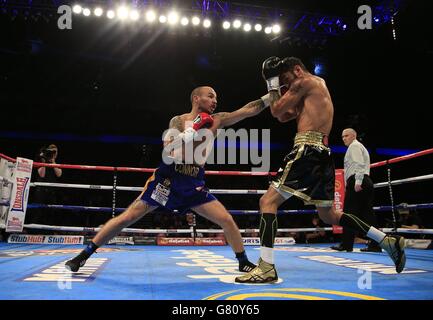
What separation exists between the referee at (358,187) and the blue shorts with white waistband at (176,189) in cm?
204

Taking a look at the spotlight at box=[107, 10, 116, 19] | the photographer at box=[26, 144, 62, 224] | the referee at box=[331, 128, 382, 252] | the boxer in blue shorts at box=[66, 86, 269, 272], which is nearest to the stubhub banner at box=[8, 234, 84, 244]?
the photographer at box=[26, 144, 62, 224]

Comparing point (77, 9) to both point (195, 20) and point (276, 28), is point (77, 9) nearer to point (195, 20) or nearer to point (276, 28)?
point (195, 20)

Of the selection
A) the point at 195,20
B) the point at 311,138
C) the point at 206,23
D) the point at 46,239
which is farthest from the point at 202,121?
the point at 206,23

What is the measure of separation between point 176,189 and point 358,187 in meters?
2.18

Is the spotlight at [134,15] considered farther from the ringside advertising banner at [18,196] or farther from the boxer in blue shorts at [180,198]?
the boxer in blue shorts at [180,198]

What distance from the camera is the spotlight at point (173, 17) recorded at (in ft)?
25.0

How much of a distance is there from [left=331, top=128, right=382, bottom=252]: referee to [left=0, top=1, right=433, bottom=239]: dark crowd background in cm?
505

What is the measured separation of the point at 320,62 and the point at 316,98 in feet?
27.2

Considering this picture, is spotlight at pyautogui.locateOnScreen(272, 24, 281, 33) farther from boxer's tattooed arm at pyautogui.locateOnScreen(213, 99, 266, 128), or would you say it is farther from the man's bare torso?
the man's bare torso

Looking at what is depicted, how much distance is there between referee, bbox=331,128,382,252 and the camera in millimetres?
3686

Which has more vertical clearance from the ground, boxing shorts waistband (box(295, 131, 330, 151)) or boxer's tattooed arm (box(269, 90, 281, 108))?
boxer's tattooed arm (box(269, 90, 281, 108))

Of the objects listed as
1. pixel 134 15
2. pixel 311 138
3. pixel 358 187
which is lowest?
pixel 358 187

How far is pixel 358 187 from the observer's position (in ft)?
11.9
